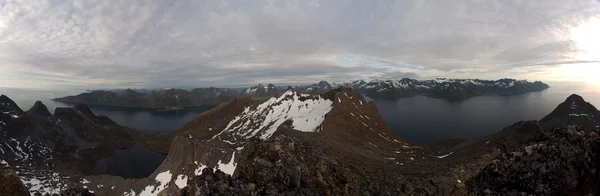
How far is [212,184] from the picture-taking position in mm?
10969

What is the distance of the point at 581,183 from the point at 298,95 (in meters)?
100.0

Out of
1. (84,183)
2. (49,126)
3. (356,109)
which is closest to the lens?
(84,183)

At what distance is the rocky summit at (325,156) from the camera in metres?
9.09

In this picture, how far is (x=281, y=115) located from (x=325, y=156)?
8123 cm

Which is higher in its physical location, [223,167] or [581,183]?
[581,183]

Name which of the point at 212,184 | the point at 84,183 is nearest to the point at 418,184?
the point at 212,184

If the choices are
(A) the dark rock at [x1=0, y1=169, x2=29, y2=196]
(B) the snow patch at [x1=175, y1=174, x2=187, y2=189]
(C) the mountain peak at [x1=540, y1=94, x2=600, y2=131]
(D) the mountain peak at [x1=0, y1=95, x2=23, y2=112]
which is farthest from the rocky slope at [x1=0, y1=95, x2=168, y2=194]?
(C) the mountain peak at [x1=540, y1=94, x2=600, y2=131]

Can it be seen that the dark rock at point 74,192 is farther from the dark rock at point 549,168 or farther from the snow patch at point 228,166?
the snow patch at point 228,166

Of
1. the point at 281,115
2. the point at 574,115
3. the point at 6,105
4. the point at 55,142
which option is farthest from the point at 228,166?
the point at 6,105

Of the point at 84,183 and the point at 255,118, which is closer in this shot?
the point at 84,183

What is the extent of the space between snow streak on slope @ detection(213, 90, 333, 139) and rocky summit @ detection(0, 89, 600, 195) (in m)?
0.64

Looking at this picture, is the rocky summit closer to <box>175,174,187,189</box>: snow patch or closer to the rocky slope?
<box>175,174,187,189</box>: snow patch

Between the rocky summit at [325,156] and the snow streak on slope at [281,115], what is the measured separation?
64 cm

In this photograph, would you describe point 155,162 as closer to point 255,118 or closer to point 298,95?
point 255,118
